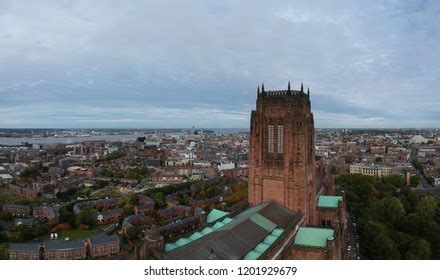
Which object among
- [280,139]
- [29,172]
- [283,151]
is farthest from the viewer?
[29,172]

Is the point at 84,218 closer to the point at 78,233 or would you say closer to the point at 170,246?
the point at 78,233

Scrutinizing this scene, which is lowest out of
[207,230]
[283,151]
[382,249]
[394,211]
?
[382,249]

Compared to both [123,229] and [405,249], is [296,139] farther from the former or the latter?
[123,229]

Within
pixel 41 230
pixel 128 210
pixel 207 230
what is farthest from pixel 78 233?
pixel 207 230

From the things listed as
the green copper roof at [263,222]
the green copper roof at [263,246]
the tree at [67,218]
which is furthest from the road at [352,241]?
the tree at [67,218]

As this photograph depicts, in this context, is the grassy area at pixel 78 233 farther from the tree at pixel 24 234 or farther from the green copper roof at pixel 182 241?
the green copper roof at pixel 182 241

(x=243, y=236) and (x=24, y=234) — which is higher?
(x=243, y=236)

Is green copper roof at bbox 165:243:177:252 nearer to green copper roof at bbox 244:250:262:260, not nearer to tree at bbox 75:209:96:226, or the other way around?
green copper roof at bbox 244:250:262:260
